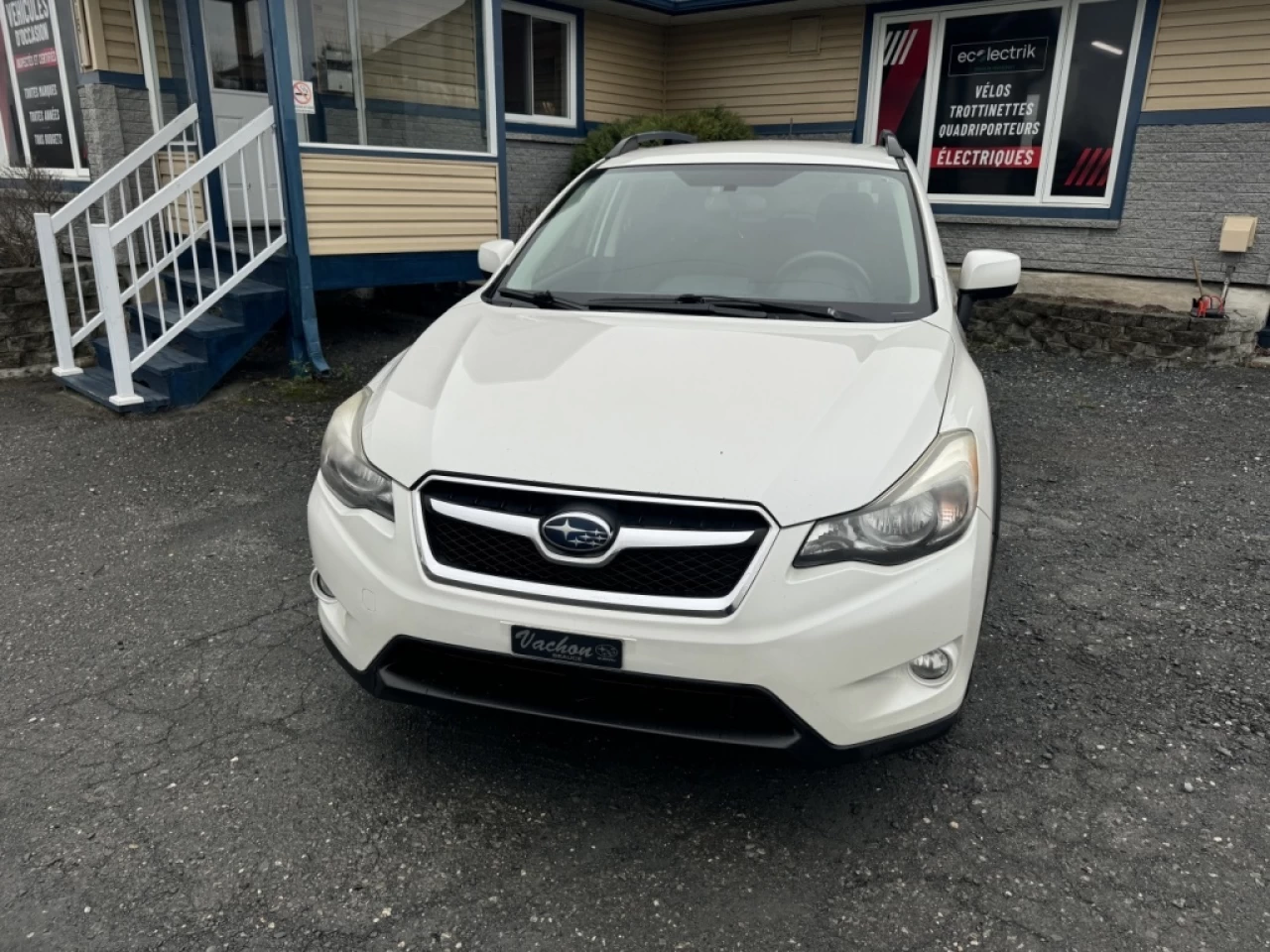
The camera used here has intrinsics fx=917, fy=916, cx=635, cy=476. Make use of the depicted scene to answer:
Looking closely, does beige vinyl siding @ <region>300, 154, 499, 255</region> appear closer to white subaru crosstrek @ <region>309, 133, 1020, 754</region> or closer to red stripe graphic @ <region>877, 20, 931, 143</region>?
white subaru crosstrek @ <region>309, 133, 1020, 754</region>

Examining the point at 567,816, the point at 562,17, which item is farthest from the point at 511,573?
the point at 562,17

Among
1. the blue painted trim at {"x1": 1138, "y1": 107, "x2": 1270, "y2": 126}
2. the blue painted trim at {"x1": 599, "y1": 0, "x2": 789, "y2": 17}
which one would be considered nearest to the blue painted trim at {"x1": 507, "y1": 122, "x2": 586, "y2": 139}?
the blue painted trim at {"x1": 599, "y1": 0, "x2": 789, "y2": 17}

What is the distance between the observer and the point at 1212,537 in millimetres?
4289

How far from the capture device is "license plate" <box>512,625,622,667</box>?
6.86 feet

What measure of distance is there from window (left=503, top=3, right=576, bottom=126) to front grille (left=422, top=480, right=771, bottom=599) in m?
8.67

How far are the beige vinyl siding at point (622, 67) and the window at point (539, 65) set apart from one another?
24 centimetres

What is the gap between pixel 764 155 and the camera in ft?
12.3

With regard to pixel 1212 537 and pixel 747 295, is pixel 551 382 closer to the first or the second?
pixel 747 295

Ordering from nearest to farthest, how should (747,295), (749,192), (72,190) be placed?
(747,295), (749,192), (72,190)

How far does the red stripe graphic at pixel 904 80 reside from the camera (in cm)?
952

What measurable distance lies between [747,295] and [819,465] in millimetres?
1183

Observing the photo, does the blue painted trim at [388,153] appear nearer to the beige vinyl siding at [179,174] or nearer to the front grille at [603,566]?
the beige vinyl siding at [179,174]

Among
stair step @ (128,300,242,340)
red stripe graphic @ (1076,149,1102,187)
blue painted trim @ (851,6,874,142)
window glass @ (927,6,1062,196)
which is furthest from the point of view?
blue painted trim @ (851,6,874,142)

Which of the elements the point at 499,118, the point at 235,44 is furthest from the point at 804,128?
the point at 235,44
